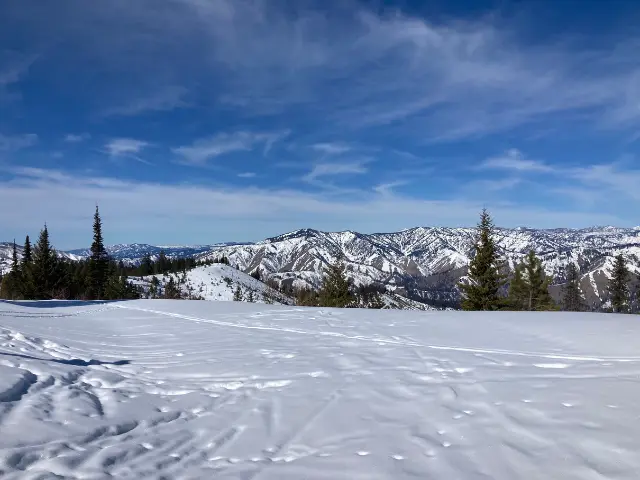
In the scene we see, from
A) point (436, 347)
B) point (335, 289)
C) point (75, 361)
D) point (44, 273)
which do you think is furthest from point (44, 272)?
point (436, 347)

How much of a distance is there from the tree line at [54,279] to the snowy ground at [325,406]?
35836 millimetres

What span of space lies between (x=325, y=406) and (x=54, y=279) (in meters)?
45.0

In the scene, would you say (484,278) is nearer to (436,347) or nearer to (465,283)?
(465,283)

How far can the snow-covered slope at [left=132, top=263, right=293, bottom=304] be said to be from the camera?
118 meters

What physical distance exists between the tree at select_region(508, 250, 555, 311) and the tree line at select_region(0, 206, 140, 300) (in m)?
42.1

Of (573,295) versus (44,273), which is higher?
(44,273)

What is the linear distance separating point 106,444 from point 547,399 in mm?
5208

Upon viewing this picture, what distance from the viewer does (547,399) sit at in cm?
496

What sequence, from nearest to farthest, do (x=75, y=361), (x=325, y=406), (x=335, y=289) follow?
(x=325, y=406) → (x=75, y=361) → (x=335, y=289)

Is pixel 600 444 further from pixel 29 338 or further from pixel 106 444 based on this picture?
pixel 29 338

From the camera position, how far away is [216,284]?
4953 inches

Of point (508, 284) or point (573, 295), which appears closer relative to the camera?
point (508, 284)

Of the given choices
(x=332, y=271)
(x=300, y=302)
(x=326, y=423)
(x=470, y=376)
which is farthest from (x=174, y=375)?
(x=300, y=302)

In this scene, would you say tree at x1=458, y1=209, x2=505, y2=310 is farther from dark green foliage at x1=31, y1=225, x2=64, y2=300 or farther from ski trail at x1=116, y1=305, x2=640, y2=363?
dark green foliage at x1=31, y1=225, x2=64, y2=300
